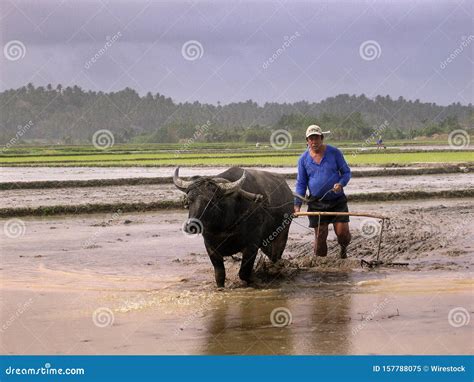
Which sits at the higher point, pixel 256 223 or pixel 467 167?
pixel 467 167

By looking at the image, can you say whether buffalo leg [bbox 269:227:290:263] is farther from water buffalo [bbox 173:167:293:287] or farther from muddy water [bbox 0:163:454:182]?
muddy water [bbox 0:163:454:182]

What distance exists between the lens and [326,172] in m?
8.94

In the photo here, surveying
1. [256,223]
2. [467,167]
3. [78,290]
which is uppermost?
[467,167]

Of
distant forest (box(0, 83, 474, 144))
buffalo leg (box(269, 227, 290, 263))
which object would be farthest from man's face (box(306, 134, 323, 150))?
distant forest (box(0, 83, 474, 144))

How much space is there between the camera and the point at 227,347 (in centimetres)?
611

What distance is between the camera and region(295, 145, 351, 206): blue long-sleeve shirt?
8922 mm

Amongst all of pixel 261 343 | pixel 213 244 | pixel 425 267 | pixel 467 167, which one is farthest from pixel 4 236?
pixel 467 167

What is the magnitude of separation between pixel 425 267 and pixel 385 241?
194 cm

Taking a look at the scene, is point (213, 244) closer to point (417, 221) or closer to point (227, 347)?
point (227, 347)

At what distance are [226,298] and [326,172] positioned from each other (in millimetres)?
1963

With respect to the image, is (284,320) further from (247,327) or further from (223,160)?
(223,160)

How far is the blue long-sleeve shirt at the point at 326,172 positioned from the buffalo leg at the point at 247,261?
100 cm

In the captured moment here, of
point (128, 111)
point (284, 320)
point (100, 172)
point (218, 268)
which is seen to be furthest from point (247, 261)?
point (128, 111)

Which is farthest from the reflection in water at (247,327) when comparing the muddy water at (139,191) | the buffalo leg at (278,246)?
the muddy water at (139,191)
